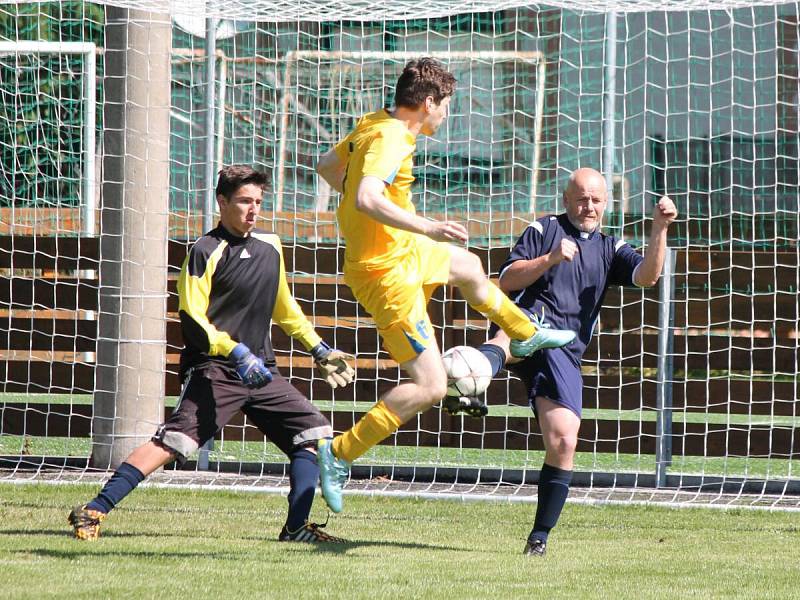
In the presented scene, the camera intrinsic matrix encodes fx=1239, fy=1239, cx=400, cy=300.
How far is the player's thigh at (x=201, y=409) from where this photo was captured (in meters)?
5.65

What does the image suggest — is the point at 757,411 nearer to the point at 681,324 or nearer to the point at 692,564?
the point at 681,324

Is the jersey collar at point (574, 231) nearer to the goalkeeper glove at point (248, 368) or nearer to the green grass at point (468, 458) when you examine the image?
the goalkeeper glove at point (248, 368)

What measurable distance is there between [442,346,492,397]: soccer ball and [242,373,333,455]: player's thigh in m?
0.78

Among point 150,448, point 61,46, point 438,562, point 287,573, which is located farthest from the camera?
point 61,46

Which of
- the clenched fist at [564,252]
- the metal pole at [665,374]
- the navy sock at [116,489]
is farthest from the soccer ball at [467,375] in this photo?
the metal pole at [665,374]

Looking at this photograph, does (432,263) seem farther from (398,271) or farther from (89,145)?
(89,145)

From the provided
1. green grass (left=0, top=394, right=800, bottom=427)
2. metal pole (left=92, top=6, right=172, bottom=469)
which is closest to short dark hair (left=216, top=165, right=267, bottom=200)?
metal pole (left=92, top=6, right=172, bottom=469)

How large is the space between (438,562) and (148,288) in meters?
4.05

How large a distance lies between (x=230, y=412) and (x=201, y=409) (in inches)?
5.3

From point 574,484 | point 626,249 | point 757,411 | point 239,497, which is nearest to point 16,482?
point 239,497

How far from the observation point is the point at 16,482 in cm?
814

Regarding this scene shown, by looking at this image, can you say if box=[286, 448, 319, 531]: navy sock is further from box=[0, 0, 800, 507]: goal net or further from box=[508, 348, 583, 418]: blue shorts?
box=[0, 0, 800, 507]: goal net

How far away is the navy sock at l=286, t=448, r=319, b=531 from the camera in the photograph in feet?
19.4

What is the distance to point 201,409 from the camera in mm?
5707
